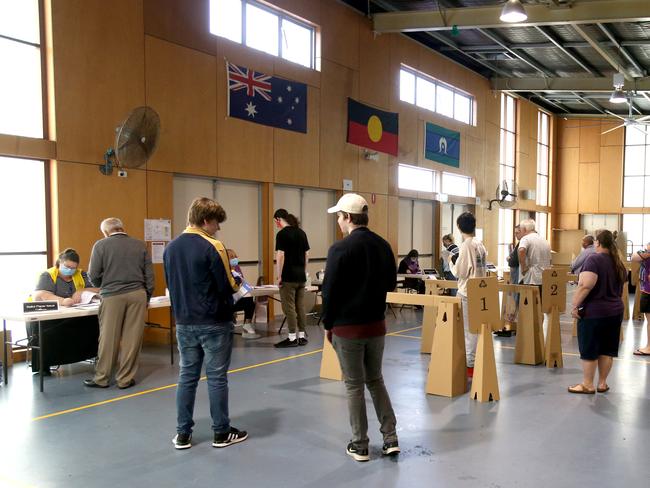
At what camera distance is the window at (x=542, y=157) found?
763 inches

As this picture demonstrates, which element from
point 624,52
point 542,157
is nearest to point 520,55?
point 624,52

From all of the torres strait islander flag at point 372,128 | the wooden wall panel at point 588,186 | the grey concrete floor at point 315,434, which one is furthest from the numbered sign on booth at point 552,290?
the wooden wall panel at point 588,186

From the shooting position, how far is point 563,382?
5.31 m

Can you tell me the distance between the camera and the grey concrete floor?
3.22 meters

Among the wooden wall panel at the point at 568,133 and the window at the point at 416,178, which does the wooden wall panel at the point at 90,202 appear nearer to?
the window at the point at 416,178

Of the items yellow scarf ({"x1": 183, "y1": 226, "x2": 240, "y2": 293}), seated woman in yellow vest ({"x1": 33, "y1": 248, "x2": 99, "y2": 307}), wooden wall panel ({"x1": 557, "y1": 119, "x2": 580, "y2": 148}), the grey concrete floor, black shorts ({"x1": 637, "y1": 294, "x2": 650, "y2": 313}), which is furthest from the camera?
wooden wall panel ({"x1": 557, "y1": 119, "x2": 580, "y2": 148})

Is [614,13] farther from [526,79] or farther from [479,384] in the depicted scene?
[479,384]

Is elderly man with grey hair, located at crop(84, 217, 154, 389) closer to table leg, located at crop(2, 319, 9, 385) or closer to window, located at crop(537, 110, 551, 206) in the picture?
table leg, located at crop(2, 319, 9, 385)

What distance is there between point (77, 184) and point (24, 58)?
139 cm

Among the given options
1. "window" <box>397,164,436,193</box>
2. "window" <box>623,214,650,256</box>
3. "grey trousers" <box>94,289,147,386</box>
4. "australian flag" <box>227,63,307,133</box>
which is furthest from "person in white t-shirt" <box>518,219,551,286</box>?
"window" <box>623,214,650,256</box>

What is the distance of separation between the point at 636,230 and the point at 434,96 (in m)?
10.7

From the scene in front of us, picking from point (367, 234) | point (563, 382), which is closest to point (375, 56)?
point (563, 382)

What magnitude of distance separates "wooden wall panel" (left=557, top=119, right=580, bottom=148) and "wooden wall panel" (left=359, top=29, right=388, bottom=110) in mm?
11072

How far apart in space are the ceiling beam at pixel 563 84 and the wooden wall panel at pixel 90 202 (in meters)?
11.5
